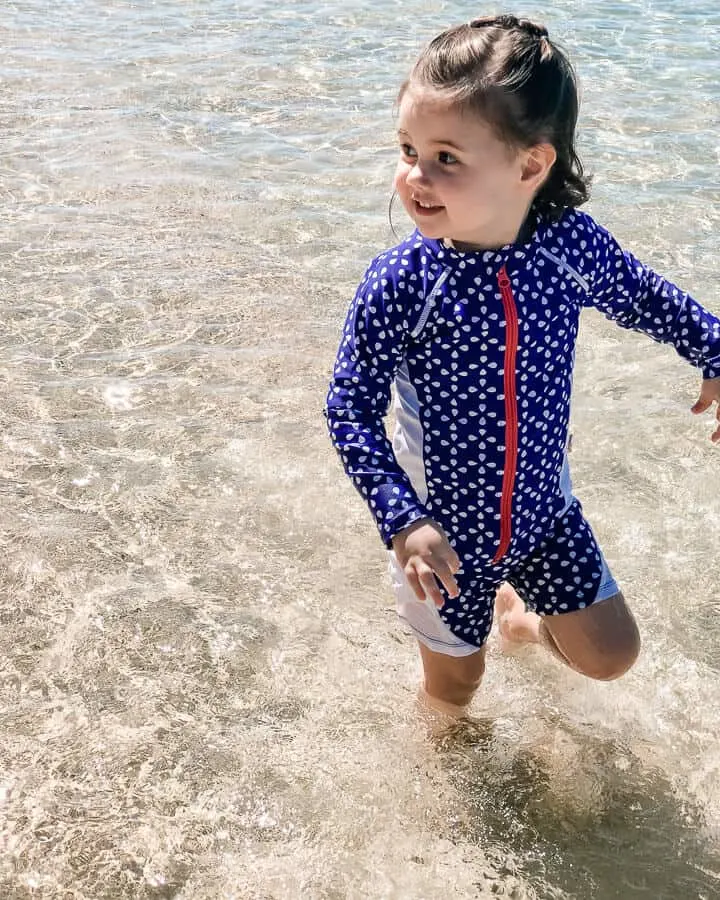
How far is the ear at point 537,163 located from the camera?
225cm

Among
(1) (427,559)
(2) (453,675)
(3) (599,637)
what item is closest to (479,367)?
(1) (427,559)

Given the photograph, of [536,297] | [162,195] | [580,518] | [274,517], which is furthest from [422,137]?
[162,195]

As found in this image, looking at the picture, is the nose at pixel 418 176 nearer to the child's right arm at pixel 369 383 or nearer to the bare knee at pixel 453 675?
the child's right arm at pixel 369 383

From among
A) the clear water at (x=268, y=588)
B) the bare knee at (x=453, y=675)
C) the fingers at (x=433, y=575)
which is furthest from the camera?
the bare knee at (x=453, y=675)

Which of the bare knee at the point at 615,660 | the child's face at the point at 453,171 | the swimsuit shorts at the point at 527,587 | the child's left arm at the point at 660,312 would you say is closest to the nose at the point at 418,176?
the child's face at the point at 453,171

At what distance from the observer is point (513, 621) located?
3131 mm

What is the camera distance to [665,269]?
18.0 ft

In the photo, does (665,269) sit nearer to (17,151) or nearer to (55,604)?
(55,604)

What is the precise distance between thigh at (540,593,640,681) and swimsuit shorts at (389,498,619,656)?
0.09ft

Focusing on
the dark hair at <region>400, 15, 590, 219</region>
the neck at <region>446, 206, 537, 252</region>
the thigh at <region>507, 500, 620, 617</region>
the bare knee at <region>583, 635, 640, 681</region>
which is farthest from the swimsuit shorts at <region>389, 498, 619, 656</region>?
the dark hair at <region>400, 15, 590, 219</region>

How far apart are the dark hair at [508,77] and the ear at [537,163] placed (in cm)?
2

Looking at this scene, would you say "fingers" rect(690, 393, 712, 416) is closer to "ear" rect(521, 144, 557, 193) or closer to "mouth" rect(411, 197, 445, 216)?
"ear" rect(521, 144, 557, 193)

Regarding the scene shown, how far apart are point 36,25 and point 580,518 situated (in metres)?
10.2

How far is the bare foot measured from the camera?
3.08 m
